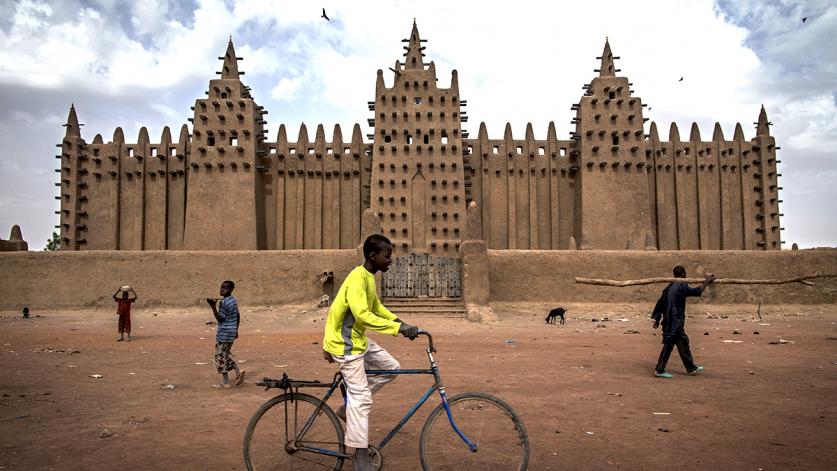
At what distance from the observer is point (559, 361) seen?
10.4 metres

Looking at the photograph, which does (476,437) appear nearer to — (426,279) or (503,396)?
(503,396)

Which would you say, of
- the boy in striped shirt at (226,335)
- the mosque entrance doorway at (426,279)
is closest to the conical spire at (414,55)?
the mosque entrance doorway at (426,279)

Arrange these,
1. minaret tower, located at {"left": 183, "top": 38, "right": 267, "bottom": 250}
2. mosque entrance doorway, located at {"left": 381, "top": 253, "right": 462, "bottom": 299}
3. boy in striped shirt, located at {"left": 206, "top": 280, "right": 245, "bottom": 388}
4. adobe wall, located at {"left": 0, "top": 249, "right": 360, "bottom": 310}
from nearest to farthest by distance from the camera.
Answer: boy in striped shirt, located at {"left": 206, "top": 280, "right": 245, "bottom": 388}
adobe wall, located at {"left": 0, "top": 249, "right": 360, "bottom": 310}
mosque entrance doorway, located at {"left": 381, "top": 253, "right": 462, "bottom": 299}
minaret tower, located at {"left": 183, "top": 38, "right": 267, "bottom": 250}

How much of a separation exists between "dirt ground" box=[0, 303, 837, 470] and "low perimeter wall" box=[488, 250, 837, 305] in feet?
13.8

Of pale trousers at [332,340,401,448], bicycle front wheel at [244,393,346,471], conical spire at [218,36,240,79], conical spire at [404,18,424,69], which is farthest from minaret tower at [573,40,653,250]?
bicycle front wheel at [244,393,346,471]

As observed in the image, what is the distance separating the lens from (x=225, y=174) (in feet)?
85.0

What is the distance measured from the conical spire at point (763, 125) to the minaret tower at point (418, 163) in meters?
14.3

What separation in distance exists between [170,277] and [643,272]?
52.8ft

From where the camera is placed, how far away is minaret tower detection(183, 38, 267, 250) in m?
25.5

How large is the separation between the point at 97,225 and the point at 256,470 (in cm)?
2646

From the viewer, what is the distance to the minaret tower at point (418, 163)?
82.2 feet

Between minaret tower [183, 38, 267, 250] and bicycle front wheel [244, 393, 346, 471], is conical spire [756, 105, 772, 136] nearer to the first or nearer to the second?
minaret tower [183, 38, 267, 250]

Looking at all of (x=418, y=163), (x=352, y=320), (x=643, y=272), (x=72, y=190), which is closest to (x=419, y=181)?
(x=418, y=163)

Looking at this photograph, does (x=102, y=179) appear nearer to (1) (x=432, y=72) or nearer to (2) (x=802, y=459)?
(1) (x=432, y=72)
